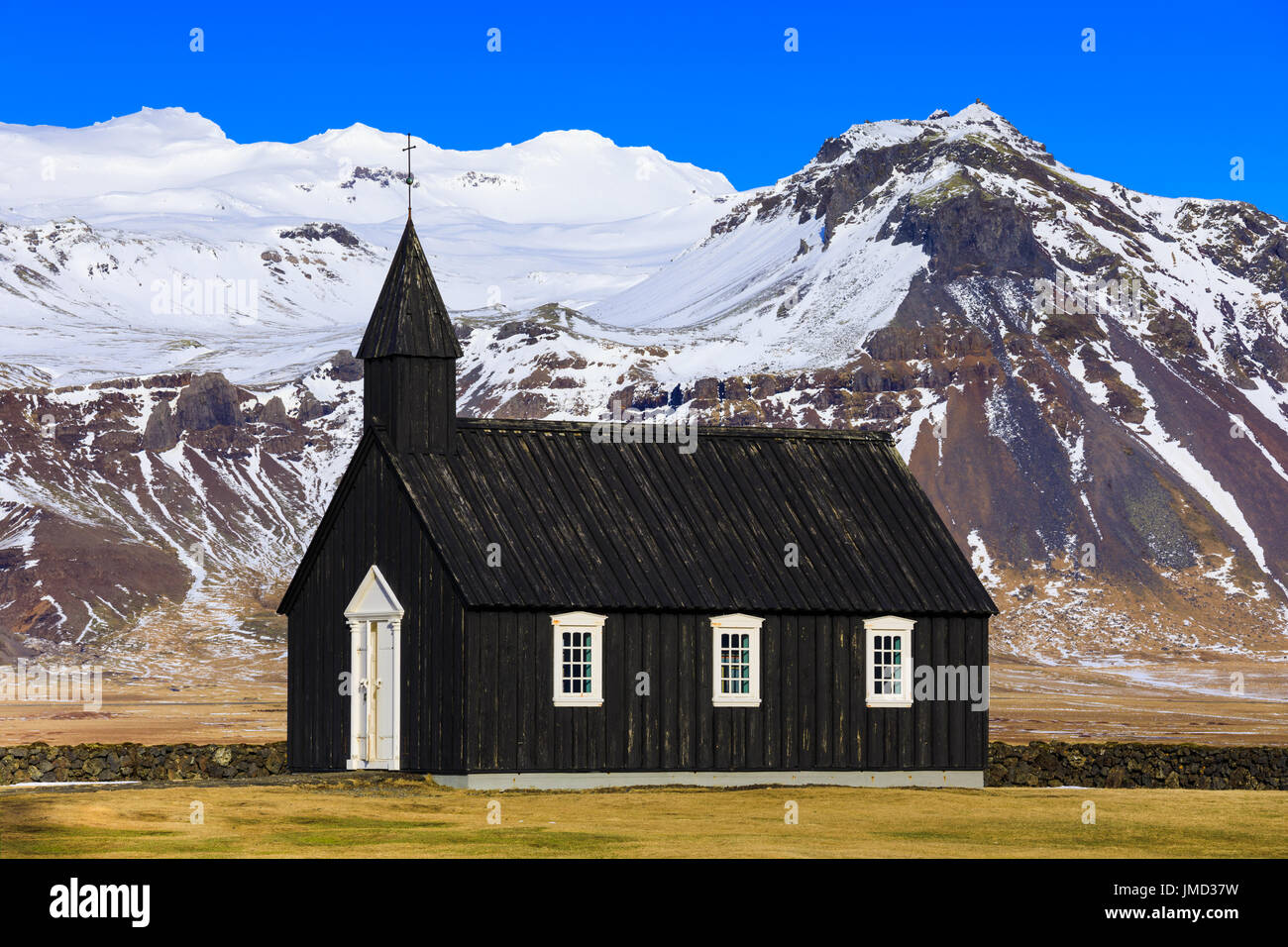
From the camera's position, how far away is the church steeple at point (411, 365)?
41188 mm

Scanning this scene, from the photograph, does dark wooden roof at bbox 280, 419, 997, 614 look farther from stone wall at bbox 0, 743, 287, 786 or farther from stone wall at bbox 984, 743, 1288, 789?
stone wall at bbox 984, 743, 1288, 789

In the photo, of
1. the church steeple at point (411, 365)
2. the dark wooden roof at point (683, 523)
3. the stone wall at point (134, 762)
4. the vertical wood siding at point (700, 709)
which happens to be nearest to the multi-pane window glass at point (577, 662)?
the vertical wood siding at point (700, 709)

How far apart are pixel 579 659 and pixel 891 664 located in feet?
21.6

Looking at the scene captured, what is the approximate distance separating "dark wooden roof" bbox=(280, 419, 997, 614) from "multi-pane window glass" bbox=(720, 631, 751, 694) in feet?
2.42

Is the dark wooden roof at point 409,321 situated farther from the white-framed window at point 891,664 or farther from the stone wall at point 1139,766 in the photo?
the stone wall at point 1139,766

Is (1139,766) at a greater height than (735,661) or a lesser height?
lesser

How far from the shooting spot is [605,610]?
129 ft

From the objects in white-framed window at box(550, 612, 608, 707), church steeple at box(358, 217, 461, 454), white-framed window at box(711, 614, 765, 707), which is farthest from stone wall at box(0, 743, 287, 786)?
white-framed window at box(711, 614, 765, 707)

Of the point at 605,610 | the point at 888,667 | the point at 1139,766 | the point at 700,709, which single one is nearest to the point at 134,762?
the point at 605,610

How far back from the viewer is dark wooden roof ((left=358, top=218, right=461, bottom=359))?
4184 centimetres

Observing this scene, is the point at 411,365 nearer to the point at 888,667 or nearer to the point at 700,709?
the point at 700,709

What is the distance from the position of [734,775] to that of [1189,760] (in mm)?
12379
